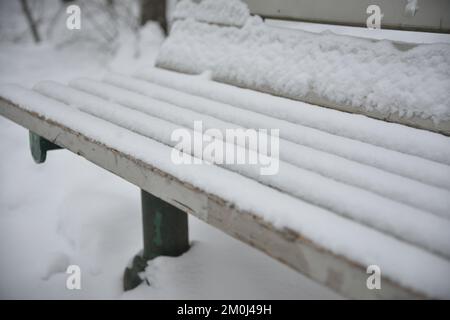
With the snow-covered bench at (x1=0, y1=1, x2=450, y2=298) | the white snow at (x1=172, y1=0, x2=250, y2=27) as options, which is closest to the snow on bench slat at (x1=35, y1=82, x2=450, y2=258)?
the snow-covered bench at (x1=0, y1=1, x2=450, y2=298)

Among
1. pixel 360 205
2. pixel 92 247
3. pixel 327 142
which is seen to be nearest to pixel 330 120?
pixel 327 142

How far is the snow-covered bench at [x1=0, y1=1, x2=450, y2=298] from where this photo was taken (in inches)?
31.9

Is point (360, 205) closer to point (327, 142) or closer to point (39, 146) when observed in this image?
point (327, 142)

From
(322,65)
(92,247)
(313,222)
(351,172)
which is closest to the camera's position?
(313,222)

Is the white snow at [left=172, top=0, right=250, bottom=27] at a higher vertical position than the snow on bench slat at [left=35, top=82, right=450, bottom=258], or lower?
higher

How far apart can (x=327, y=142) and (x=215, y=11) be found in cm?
112

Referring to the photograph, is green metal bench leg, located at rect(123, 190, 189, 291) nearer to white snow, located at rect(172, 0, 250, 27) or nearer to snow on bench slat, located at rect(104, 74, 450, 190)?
snow on bench slat, located at rect(104, 74, 450, 190)

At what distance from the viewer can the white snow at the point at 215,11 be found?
1942mm

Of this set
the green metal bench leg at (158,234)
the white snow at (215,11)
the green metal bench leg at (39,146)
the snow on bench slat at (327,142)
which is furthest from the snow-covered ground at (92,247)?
the white snow at (215,11)

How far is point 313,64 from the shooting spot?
1.62 m

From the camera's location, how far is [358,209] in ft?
2.91

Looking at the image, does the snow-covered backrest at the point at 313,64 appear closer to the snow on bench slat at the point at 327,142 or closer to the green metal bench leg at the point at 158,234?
the snow on bench slat at the point at 327,142

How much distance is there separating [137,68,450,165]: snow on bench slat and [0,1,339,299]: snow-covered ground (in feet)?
2.80
